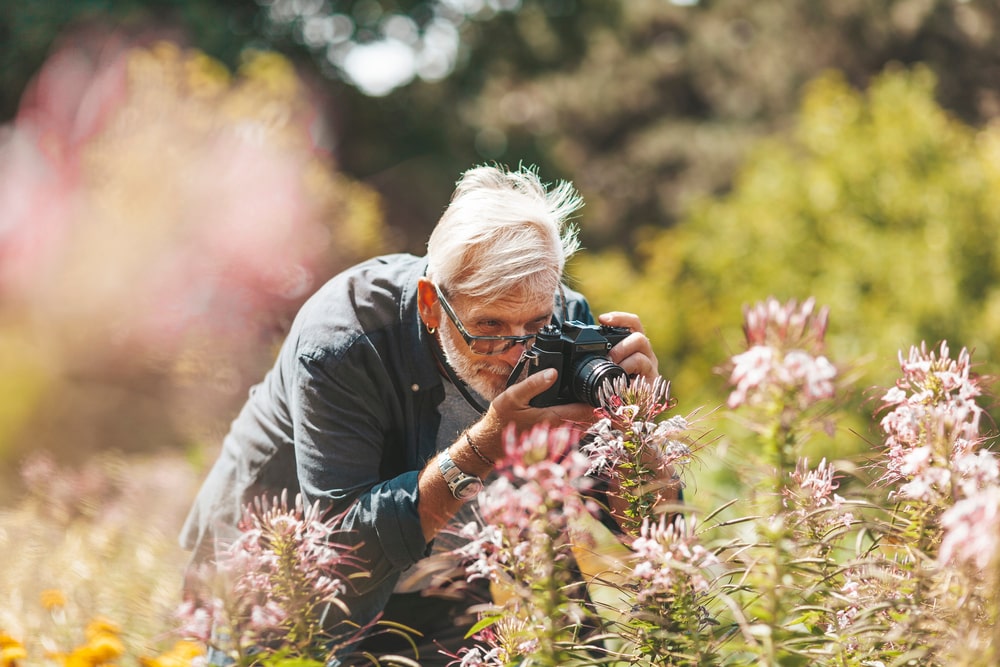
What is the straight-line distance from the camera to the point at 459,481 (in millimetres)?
1584

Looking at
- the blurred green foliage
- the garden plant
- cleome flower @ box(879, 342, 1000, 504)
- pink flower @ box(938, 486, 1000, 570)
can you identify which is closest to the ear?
the garden plant

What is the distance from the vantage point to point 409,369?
74.8 inches

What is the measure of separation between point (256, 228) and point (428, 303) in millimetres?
3054

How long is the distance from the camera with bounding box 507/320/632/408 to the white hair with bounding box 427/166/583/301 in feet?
0.42

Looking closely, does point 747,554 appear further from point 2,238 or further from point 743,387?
point 2,238

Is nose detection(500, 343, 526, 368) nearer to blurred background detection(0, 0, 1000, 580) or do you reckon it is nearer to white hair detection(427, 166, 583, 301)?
white hair detection(427, 166, 583, 301)

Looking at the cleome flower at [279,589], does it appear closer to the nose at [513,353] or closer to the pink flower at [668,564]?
the pink flower at [668,564]

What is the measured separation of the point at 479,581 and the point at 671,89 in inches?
747

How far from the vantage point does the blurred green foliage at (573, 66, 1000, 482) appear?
5031 mm

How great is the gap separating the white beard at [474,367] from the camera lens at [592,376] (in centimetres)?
24

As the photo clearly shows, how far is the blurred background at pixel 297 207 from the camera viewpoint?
4.71 meters

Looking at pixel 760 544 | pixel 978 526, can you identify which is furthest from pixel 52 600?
pixel 978 526

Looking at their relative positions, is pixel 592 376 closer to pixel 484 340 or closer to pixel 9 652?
pixel 484 340

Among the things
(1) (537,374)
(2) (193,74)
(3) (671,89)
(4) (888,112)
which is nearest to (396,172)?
(2) (193,74)
